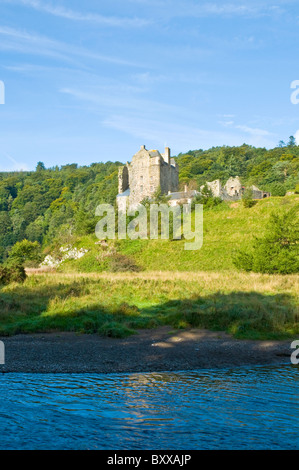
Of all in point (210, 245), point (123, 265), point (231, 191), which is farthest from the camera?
point (231, 191)

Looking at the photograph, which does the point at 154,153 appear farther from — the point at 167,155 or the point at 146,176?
the point at 146,176

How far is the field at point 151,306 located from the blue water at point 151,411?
5058 mm

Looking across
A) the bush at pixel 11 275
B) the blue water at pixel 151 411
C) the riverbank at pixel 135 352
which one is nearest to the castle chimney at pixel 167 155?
the bush at pixel 11 275

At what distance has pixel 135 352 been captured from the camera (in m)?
13.1

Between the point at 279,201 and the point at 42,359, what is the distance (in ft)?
165

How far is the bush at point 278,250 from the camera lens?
3175cm

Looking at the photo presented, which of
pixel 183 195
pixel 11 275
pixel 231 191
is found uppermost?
pixel 231 191

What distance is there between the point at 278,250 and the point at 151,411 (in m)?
26.5

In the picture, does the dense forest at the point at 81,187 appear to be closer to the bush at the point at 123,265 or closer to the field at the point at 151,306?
the bush at the point at 123,265

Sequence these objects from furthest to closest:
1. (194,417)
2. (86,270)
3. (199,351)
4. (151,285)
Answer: (86,270), (151,285), (199,351), (194,417)

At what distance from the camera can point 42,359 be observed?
12.2 metres

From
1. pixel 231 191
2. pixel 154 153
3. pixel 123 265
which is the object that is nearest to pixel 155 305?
pixel 123 265
